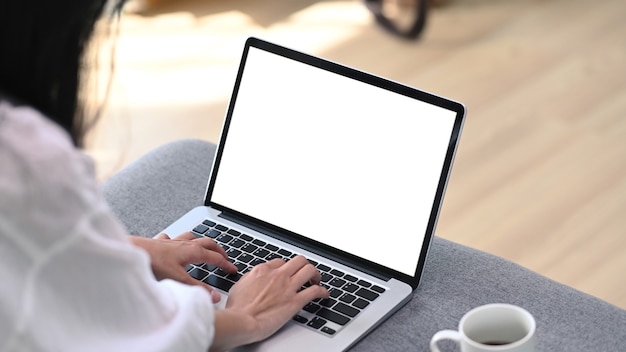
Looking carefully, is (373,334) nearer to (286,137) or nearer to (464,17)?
(286,137)

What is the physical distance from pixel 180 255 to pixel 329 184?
21cm

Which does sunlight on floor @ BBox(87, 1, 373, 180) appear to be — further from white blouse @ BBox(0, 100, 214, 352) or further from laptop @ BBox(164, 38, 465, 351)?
white blouse @ BBox(0, 100, 214, 352)

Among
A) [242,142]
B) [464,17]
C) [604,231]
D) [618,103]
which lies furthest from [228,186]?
[464,17]

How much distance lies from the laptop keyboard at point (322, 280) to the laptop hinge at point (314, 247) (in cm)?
2

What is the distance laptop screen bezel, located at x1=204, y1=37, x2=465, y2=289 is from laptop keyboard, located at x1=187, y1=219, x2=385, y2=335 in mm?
24

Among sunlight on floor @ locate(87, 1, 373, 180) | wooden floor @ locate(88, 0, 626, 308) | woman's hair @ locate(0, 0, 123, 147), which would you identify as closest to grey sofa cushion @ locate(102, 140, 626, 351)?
woman's hair @ locate(0, 0, 123, 147)

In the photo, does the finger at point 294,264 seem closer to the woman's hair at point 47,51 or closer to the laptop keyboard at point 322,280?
the laptop keyboard at point 322,280

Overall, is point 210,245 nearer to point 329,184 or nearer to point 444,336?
point 329,184

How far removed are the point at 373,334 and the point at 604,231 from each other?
1184 mm

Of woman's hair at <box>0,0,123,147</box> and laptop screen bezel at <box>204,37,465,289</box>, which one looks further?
laptop screen bezel at <box>204,37,465,289</box>

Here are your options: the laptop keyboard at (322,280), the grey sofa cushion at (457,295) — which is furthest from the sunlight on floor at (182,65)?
the laptop keyboard at (322,280)

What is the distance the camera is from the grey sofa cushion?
3.50 feet

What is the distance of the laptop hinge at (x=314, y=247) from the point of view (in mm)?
1151

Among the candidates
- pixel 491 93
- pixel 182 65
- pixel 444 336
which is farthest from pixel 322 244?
pixel 182 65
